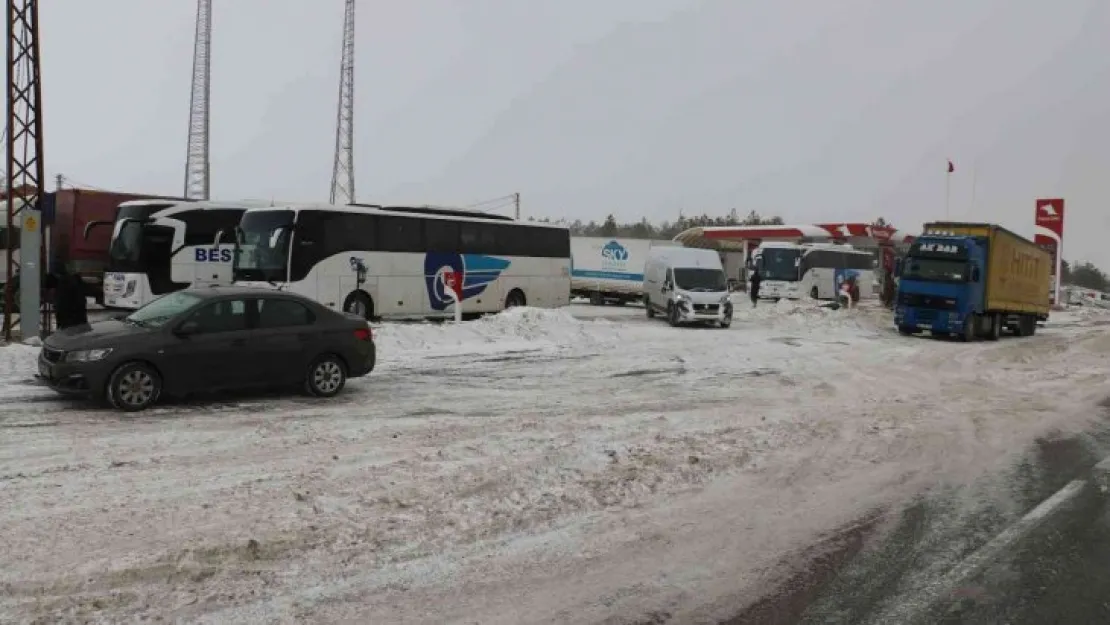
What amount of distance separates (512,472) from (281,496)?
2071mm

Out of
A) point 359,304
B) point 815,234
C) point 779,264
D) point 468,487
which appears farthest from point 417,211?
point 815,234

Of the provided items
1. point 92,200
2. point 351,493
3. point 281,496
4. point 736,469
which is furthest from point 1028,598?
point 92,200

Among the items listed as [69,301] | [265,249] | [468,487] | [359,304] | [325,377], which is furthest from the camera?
[359,304]

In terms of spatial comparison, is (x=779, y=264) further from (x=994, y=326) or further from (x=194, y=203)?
(x=194, y=203)

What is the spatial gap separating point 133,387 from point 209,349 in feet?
3.22

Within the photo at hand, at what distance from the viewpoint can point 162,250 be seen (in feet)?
74.3

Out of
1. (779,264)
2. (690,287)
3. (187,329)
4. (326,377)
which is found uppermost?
(779,264)

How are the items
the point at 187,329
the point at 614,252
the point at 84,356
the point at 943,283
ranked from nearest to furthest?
the point at 84,356 → the point at 187,329 → the point at 943,283 → the point at 614,252

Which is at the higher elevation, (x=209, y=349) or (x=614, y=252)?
(x=614, y=252)

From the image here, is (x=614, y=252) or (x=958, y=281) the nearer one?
(x=958, y=281)

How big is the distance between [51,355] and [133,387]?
3.51 feet

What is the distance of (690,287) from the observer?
88.8ft

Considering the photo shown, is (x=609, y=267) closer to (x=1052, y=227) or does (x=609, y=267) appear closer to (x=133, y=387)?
(x=133, y=387)

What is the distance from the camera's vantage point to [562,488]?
7211 millimetres
